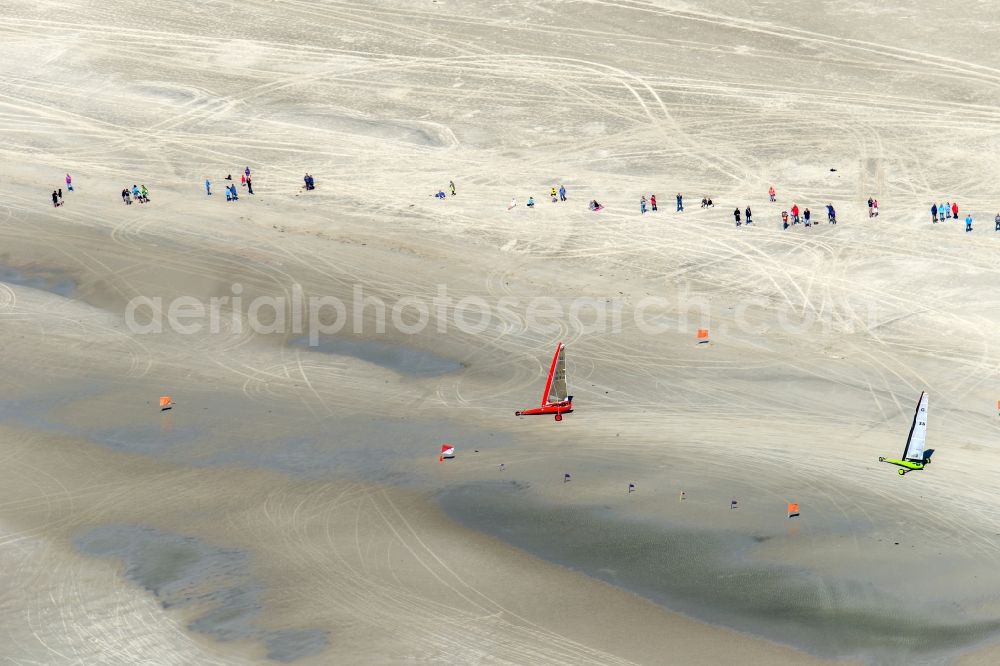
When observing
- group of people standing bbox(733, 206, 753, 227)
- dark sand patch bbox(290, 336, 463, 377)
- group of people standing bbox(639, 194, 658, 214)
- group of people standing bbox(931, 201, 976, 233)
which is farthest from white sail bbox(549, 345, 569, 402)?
group of people standing bbox(931, 201, 976, 233)

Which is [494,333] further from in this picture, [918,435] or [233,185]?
[233,185]

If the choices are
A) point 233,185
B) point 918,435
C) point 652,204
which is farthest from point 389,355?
point 233,185

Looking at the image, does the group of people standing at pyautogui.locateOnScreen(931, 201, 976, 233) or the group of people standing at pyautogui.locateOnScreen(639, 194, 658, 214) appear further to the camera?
the group of people standing at pyautogui.locateOnScreen(639, 194, 658, 214)

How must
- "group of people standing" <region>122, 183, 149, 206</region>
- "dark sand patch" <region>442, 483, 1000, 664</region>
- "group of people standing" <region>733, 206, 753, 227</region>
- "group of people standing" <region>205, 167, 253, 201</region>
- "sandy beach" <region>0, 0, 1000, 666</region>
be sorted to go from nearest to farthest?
1. "dark sand patch" <region>442, 483, 1000, 664</region>
2. "sandy beach" <region>0, 0, 1000, 666</region>
3. "group of people standing" <region>733, 206, 753, 227</region>
4. "group of people standing" <region>122, 183, 149, 206</region>
5. "group of people standing" <region>205, 167, 253, 201</region>

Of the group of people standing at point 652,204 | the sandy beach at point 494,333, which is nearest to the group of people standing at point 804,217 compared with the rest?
the sandy beach at point 494,333

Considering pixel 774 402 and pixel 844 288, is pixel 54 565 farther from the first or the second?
pixel 844 288

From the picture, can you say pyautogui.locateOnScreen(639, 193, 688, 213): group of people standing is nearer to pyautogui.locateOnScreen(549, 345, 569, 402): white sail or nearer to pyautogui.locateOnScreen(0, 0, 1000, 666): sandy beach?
pyautogui.locateOnScreen(0, 0, 1000, 666): sandy beach

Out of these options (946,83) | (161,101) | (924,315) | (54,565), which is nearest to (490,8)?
(161,101)
